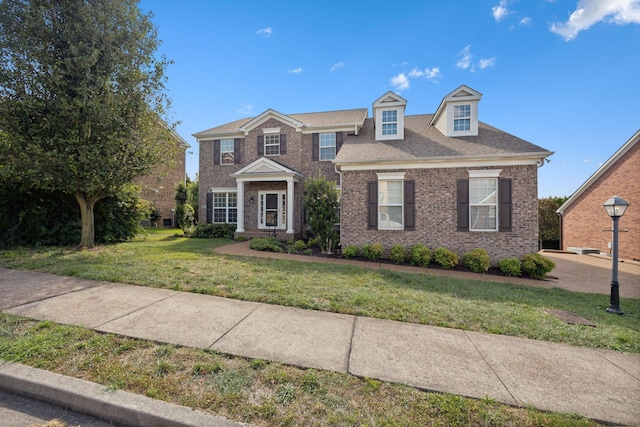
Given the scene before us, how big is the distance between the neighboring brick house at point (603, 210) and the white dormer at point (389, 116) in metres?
10.3

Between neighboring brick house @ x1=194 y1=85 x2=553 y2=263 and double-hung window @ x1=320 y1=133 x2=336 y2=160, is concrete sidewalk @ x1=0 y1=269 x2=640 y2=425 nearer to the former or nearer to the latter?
neighboring brick house @ x1=194 y1=85 x2=553 y2=263

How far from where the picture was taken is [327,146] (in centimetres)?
1514

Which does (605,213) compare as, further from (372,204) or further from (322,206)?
(322,206)

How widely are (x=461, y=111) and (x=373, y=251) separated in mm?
7297

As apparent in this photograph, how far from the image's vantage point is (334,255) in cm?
1076

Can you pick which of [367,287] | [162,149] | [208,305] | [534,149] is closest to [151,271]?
[208,305]

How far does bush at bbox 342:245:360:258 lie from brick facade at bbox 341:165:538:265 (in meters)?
0.39

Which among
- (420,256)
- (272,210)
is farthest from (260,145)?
(420,256)

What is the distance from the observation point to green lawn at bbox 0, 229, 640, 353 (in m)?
4.25

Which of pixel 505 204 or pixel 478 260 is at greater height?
pixel 505 204

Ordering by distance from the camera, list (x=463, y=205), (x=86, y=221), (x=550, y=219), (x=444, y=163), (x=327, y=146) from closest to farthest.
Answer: (x=463, y=205) → (x=444, y=163) → (x=86, y=221) → (x=327, y=146) → (x=550, y=219)

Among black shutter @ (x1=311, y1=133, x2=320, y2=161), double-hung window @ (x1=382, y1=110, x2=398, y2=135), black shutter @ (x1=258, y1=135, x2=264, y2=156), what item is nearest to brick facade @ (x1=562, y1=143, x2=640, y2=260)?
double-hung window @ (x1=382, y1=110, x2=398, y2=135)

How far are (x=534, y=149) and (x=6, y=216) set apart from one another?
18784 mm

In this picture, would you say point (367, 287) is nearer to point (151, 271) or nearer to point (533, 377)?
point (533, 377)
